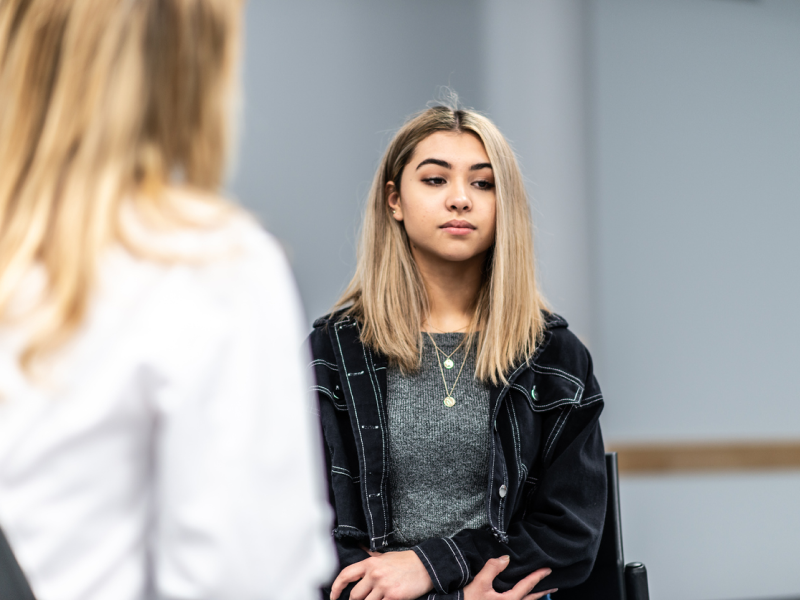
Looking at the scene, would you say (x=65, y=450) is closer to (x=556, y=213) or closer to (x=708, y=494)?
(x=556, y=213)

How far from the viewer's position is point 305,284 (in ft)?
8.57

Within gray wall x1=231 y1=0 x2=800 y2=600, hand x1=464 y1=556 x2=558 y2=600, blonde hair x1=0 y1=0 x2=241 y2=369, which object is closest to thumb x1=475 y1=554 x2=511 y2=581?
hand x1=464 y1=556 x2=558 y2=600

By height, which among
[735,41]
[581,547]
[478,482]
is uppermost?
[735,41]

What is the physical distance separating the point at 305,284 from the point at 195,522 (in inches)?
82.5

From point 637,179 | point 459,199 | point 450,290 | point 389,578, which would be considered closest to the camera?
point 389,578

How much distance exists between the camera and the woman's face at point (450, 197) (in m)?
1.36

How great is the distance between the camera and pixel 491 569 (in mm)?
1251

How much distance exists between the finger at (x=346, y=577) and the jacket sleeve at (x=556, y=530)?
0.34ft

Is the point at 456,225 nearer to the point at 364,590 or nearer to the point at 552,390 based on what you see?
the point at 552,390

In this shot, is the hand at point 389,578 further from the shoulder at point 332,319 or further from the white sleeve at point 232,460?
the white sleeve at point 232,460

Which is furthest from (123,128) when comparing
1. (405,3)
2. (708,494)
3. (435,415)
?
(708,494)

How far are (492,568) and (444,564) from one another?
87 millimetres

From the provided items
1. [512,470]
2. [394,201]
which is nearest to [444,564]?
[512,470]

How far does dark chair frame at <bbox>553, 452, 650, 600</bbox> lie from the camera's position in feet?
4.59
